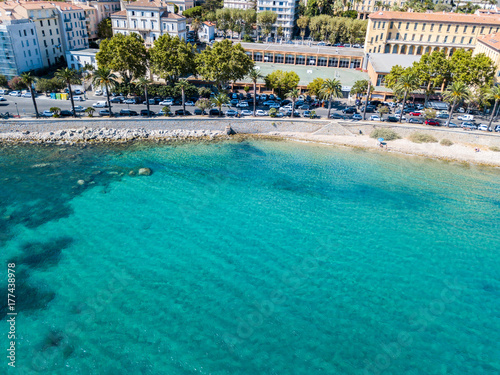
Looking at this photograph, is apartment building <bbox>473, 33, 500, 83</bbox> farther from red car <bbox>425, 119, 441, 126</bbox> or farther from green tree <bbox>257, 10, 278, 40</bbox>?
green tree <bbox>257, 10, 278, 40</bbox>

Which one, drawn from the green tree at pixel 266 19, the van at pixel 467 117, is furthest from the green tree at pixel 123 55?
the green tree at pixel 266 19

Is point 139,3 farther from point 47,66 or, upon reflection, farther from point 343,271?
point 343,271

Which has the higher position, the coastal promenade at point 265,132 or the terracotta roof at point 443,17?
the terracotta roof at point 443,17

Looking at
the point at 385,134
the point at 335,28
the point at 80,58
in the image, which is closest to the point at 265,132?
the point at 385,134

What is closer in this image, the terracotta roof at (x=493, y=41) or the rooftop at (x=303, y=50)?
the terracotta roof at (x=493, y=41)

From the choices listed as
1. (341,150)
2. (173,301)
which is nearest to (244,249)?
(173,301)

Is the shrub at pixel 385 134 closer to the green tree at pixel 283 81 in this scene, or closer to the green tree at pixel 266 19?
the green tree at pixel 283 81
